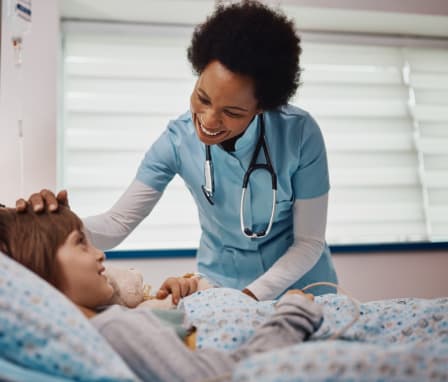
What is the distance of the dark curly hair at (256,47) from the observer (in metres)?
1.34

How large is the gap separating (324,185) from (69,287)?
2.71ft

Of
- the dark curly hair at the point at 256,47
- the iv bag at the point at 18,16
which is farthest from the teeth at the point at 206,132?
the iv bag at the point at 18,16

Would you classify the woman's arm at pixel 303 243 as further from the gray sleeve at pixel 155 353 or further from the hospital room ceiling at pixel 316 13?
the hospital room ceiling at pixel 316 13

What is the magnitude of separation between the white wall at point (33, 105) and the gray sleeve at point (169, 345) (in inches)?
62.3

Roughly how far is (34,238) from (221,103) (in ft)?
1.91

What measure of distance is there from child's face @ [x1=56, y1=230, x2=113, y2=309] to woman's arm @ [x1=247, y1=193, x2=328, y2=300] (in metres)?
0.53

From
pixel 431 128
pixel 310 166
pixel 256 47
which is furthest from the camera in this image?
pixel 431 128

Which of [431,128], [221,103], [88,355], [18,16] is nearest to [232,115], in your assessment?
[221,103]

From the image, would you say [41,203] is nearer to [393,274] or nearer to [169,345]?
[169,345]

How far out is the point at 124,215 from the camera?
1.64 metres

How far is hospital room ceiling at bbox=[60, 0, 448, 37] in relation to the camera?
2.62 m

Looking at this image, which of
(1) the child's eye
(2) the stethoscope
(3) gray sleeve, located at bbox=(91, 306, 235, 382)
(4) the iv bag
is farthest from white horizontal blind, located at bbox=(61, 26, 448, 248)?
(3) gray sleeve, located at bbox=(91, 306, 235, 382)

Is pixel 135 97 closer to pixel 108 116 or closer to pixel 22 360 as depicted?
pixel 108 116

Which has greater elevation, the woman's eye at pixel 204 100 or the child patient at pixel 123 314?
the woman's eye at pixel 204 100
